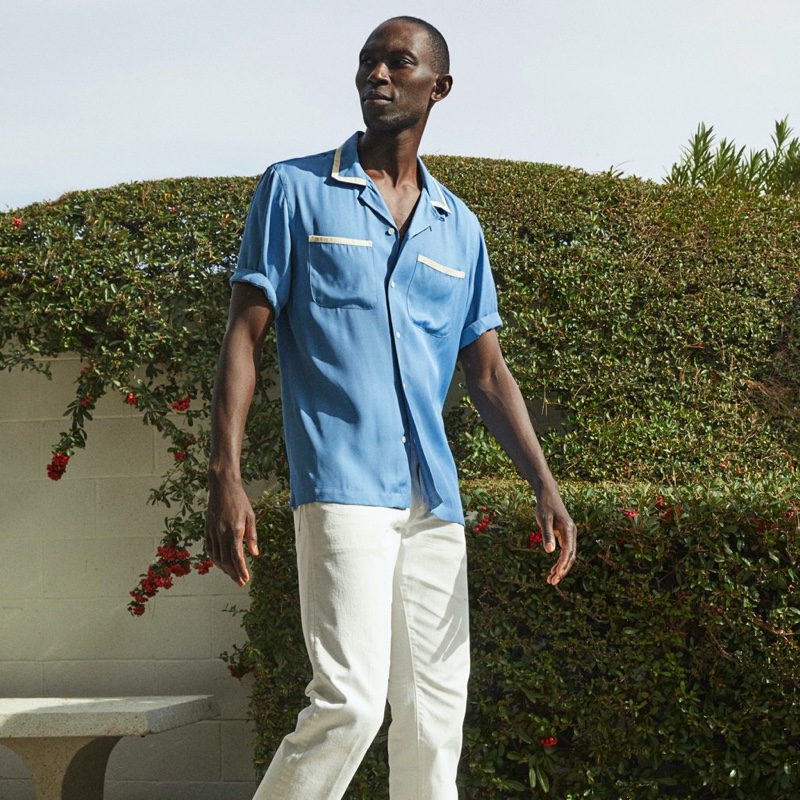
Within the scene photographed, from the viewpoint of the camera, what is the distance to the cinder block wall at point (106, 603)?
512 cm

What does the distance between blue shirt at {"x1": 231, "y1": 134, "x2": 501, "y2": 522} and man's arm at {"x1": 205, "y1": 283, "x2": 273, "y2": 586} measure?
67mm

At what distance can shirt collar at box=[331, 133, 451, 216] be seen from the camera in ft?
9.21

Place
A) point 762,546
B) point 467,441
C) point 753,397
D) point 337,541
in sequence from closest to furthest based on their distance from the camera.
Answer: point 337,541 → point 762,546 → point 467,441 → point 753,397

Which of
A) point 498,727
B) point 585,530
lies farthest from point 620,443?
point 498,727

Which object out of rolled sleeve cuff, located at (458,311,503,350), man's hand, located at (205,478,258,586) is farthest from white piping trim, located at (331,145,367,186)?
man's hand, located at (205,478,258,586)

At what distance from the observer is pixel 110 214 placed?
5.06m

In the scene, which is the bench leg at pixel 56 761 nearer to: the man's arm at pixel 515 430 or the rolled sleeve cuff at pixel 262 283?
the man's arm at pixel 515 430

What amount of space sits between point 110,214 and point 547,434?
2.15 meters

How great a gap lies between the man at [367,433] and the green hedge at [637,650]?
3.26 ft

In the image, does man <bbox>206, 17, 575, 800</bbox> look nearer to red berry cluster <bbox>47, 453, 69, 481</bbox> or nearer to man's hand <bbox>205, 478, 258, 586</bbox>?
man's hand <bbox>205, 478, 258, 586</bbox>

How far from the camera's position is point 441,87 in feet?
9.84

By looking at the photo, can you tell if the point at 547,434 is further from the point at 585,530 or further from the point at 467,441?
the point at 585,530

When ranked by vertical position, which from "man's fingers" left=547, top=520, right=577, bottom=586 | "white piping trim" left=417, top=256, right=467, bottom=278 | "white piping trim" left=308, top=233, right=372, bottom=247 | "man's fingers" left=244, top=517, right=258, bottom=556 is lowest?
"man's fingers" left=547, top=520, right=577, bottom=586

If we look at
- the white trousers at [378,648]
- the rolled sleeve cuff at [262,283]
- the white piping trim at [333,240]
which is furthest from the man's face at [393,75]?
the white trousers at [378,648]
